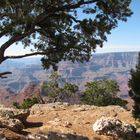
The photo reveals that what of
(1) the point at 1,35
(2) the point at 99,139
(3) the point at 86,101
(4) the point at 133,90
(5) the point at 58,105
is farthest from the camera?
(3) the point at 86,101

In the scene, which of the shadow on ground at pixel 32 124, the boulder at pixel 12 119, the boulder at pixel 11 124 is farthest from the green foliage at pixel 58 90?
the boulder at pixel 11 124

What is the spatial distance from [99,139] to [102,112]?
10.2 metres

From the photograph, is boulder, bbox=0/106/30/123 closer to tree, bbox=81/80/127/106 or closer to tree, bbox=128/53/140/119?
tree, bbox=128/53/140/119

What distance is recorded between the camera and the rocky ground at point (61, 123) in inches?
1014

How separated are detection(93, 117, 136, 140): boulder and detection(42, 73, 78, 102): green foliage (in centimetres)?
6440

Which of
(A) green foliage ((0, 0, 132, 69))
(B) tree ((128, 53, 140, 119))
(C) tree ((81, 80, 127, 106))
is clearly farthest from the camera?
(C) tree ((81, 80, 127, 106))

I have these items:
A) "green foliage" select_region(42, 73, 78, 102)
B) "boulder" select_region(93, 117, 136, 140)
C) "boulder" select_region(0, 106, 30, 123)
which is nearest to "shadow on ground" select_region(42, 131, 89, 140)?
"boulder" select_region(93, 117, 136, 140)

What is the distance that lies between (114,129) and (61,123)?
505 cm

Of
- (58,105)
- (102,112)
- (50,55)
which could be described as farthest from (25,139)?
(58,105)

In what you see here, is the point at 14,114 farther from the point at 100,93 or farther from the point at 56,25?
the point at 100,93

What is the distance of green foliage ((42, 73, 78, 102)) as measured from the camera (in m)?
97.0

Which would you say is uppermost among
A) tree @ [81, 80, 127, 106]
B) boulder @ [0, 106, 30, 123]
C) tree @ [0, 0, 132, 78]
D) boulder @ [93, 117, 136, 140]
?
tree @ [0, 0, 132, 78]

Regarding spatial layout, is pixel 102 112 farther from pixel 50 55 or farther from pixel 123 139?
pixel 50 55

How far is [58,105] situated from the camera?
150 feet
